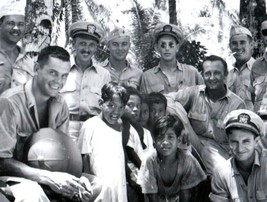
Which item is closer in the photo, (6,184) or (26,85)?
(6,184)

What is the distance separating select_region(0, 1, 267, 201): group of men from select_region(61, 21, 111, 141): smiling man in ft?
0.05

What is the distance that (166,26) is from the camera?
8.12 meters

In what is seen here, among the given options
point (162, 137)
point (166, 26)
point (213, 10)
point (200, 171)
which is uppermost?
point (213, 10)

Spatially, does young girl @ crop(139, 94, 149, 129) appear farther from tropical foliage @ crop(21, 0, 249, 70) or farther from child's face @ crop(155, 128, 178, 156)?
tropical foliage @ crop(21, 0, 249, 70)

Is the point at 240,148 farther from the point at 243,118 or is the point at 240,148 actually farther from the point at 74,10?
the point at 74,10

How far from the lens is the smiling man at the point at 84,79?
7.61 m

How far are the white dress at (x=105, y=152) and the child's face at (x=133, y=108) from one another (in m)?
0.79

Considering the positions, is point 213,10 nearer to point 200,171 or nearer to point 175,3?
point 175,3

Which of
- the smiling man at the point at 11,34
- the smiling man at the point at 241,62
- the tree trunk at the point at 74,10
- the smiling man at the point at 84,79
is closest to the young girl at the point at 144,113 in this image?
the smiling man at the point at 84,79

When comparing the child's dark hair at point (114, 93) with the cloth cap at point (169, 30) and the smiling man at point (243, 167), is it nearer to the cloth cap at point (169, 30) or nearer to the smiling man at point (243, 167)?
the smiling man at point (243, 167)

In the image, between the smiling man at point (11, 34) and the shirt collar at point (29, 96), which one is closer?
the shirt collar at point (29, 96)

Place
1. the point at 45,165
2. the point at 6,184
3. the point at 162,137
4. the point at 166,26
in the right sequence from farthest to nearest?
1. the point at 166,26
2. the point at 162,137
3. the point at 45,165
4. the point at 6,184

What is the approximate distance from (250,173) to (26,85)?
8.16 ft

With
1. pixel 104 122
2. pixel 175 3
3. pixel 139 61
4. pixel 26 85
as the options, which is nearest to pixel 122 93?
pixel 104 122
